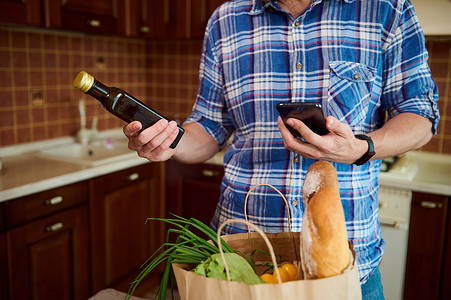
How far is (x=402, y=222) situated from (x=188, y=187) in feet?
3.82

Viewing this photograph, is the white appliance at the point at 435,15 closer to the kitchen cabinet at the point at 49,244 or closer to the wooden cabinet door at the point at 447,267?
the wooden cabinet door at the point at 447,267

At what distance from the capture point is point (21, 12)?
1902mm

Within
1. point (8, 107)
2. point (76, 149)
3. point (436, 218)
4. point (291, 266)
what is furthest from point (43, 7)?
point (436, 218)

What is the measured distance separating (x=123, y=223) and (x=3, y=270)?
73 centimetres

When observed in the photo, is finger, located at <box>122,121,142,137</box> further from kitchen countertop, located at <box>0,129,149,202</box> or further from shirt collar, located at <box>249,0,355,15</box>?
kitchen countertop, located at <box>0,129,149,202</box>

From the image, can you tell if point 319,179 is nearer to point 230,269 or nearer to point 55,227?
point 230,269

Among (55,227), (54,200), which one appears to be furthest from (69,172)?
(55,227)

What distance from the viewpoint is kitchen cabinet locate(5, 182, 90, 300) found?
5.79ft

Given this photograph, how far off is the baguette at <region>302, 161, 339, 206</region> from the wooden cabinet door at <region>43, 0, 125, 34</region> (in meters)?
1.78

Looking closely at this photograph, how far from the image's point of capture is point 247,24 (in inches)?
42.7

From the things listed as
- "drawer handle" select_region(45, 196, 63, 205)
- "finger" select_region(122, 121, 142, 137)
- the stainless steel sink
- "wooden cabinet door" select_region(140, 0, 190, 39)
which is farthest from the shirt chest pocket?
"wooden cabinet door" select_region(140, 0, 190, 39)

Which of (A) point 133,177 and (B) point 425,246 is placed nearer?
(B) point 425,246

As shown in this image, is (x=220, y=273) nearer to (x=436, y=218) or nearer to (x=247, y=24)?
(x=247, y=24)

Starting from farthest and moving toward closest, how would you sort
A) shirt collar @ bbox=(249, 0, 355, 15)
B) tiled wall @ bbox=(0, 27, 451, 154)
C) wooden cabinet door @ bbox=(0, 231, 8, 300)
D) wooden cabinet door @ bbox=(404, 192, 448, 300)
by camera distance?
tiled wall @ bbox=(0, 27, 451, 154) < wooden cabinet door @ bbox=(404, 192, 448, 300) < wooden cabinet door @ bbox=(0, 231, 8, 300) < shirt collar @ bbox=(249, 0, 355, 15)
